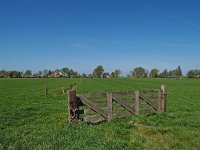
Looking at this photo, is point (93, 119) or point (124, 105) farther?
point (124, 105)

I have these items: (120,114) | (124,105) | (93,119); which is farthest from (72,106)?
(124,105)

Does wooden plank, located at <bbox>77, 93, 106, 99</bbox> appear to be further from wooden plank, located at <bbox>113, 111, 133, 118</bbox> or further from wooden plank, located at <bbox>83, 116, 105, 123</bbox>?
wooden plank, located at <bbox>113, 111, 133, 118</bbox>

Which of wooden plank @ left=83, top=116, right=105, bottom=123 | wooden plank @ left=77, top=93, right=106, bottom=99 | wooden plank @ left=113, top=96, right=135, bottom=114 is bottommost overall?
wooden plank @ left=83, top=116, right=105, bottom=123

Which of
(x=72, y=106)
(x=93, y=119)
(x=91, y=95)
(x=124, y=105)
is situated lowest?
(x=93, y=119)

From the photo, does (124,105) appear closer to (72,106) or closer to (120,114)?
(120,114)

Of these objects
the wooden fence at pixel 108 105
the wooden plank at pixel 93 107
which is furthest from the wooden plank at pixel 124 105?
the wooden plank at pixel 93 107

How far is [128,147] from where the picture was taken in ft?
31.6

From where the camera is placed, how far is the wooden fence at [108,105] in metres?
13.3

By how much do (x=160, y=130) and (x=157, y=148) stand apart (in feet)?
7.62

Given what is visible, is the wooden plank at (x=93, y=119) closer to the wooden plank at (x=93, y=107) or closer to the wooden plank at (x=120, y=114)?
the wooden plank at (x=93, y=107)

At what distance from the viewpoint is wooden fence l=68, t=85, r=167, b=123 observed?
13.3 metres

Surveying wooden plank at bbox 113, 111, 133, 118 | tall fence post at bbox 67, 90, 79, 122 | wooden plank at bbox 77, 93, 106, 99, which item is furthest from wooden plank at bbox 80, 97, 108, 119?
wooden plank at bbox 113, 111, 133, 118

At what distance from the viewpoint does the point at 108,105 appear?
1461 cm

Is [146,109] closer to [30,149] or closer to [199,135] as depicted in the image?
[199,135]
